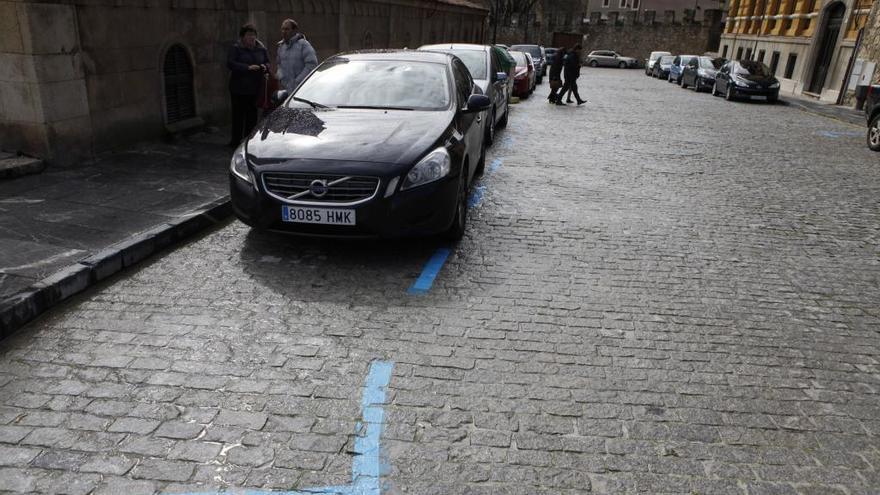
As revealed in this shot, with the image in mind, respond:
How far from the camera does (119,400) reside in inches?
135

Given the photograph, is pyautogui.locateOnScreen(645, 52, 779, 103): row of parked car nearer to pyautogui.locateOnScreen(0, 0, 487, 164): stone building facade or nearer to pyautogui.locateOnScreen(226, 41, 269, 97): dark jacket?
pyautogui.locateOnScreen(0, 0, 487, 164): stone building facade

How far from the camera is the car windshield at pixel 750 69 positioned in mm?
24375

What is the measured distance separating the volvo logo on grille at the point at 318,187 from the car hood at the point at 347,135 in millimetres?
233

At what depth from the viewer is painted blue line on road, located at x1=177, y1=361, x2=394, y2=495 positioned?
2.84 metres

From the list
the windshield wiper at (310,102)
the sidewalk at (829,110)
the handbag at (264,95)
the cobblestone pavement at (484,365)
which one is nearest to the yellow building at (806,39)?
the sidewalk at (829,110)

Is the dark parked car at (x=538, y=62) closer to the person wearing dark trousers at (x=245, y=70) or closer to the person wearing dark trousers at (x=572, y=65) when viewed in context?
the person wearing dark trousers at (x=572, y=65)

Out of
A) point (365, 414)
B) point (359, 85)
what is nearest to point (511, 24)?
point (359, 85)

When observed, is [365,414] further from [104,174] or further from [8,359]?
[104,174]

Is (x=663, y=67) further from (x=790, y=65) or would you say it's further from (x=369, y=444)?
(x=369, y=444)

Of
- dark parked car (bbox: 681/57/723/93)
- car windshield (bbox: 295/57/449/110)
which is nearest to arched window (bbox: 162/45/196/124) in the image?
car windshield (bbox: 295/57/449/110)

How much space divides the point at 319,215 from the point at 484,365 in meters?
2.01

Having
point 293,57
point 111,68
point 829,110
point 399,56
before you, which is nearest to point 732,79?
point 829,110

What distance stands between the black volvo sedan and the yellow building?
24.3m

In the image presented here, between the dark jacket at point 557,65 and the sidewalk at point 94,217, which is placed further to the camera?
the dark jacket at point 557,65
